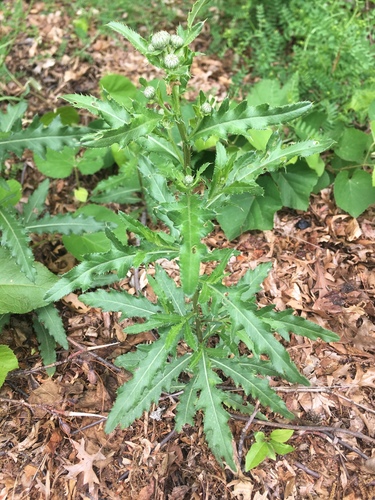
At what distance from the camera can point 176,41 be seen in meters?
1.52

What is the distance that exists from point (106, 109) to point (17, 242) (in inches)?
48.8

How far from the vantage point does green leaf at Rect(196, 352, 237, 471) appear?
6.93 feet

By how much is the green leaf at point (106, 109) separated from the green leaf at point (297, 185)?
5.83ft

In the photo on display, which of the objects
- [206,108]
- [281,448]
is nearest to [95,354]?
[281,448]

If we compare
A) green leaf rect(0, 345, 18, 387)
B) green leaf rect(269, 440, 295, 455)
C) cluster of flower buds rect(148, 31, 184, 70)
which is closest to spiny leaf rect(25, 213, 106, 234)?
green leaf rect(0, 345, 18, 387)

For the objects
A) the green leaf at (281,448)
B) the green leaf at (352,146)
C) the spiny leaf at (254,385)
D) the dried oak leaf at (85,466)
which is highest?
the green leaf at (352,146)

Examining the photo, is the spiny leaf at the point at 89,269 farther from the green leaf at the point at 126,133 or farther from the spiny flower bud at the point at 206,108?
the spiny flower bud at the point at 206,108

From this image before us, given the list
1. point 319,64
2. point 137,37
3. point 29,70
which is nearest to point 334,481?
point 137,37

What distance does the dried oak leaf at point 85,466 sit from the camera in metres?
2.39

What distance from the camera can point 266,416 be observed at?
2.54m

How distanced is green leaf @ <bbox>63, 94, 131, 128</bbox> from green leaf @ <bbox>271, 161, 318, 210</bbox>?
70.0 inches

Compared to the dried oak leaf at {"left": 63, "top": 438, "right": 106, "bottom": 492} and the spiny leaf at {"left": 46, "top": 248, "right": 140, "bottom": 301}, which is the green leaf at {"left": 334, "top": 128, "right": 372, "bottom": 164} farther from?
the dried oak leaf at {"left": 63, "top": 438, "right": 106, "bottom": 492}

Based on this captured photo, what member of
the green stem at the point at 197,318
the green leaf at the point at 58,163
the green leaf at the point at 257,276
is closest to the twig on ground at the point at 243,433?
the green stem at the point at 197,318

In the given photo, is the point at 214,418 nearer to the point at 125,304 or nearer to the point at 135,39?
the point at 125,304
